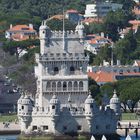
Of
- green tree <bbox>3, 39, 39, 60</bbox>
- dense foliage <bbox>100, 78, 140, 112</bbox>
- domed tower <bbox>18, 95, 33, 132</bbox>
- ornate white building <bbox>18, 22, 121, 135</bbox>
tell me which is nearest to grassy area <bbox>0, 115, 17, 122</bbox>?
dense foliage <bbox>100, 78, 140, 112</bbox>

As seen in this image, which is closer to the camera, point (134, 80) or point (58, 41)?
point (58, 41)

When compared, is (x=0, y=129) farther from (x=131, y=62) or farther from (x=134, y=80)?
(x=131, y=62)

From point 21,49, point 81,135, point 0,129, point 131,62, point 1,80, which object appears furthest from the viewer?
point 21,49

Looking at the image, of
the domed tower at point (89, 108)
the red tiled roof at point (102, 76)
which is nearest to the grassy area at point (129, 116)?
the domed tower at point (89, 108)

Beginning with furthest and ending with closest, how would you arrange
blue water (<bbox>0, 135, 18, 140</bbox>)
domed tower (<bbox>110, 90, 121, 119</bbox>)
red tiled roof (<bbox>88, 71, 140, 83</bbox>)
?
red tiled roof (<bbox>88, 71, 140, 83</bbox>) → blue water (<bbox>0, 135, 18, 140</bbox>) → domed tower (<bbox>110, 90, 121, 119</bbox>)

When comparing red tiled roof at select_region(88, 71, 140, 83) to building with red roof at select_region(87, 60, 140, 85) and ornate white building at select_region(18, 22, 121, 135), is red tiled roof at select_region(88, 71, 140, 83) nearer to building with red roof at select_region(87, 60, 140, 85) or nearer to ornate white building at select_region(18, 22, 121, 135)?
building with red roof at select_region(87, 60, 140, 85)

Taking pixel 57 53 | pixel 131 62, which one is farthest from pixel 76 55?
pixel 131 62

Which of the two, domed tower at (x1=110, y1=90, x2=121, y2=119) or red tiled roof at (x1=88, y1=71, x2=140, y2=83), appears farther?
red tiled roof at (x1=88, y1=71, x2=140, y2=83)
